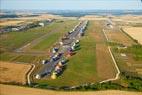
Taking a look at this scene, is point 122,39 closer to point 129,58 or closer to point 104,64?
point 129,58

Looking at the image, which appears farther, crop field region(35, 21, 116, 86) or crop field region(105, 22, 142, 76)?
crop field region(105, 22, 142, 76)

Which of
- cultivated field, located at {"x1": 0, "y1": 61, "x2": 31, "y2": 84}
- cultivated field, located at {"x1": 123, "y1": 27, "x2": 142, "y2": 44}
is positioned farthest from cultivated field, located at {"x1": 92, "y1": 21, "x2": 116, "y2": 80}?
cultivated field, located at {"x1": 123, "y1": 27, "x2": 142, "y2": 44}

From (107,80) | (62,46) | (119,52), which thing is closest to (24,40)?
(62,46)

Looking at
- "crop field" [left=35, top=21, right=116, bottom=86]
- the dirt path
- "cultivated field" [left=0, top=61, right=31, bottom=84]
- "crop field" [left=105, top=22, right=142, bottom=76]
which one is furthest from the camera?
"crop field" [left=105, top=22, right=142, bottom=76]

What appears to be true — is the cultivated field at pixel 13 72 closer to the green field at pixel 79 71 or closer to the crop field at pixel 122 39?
the green field at pixel 79 71

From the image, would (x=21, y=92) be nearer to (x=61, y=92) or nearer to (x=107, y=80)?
(x=61, y=92)

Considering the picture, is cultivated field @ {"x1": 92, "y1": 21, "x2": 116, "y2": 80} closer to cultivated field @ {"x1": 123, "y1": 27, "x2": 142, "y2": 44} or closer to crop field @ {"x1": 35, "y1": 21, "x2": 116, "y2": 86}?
crop field @ {"x1": 35, "y1": 21, "x2": 116, "y2": 86}

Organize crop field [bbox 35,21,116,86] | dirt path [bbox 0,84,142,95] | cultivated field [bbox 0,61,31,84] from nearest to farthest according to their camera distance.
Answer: dirt path [bbox 0,84,142,95] < cultivated field [bbox 0,61,31,84] < crop field [bbox 35,21,116,86]
